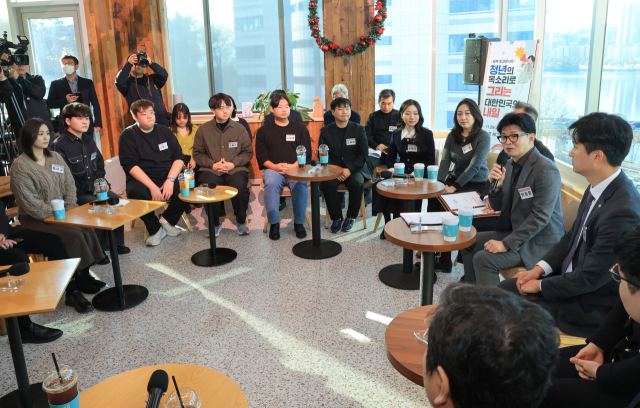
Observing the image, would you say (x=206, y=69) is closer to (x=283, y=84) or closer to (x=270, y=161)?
(x=283, y=84)

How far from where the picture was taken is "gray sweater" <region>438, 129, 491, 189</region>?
3902mm

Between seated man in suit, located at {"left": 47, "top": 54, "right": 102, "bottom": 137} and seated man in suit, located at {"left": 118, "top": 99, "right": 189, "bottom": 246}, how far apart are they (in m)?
1.64

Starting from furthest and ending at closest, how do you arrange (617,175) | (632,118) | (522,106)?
(522,106) < (632,118) < (617,175)

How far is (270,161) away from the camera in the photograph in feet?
15.9

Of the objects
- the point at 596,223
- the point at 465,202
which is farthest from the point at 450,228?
the point at 465,202

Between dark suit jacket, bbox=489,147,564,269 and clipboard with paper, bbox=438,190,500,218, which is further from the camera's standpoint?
clipboard with paper, bbox=438,190,500,218

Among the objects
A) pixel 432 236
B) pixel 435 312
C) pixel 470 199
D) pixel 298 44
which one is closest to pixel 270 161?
pixel 470 199

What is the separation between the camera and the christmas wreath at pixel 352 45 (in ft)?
20.8

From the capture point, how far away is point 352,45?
256 inches

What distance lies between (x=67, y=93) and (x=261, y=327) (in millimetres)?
4605

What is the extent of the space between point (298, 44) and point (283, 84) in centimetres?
64

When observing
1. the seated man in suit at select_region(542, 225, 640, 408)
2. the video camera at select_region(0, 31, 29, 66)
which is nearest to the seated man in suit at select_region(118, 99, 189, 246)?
the video camera at select_region(0, 31, 29, 66)

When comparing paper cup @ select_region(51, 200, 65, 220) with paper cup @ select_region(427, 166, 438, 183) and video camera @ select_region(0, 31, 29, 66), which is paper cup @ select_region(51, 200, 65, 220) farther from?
paper cup @ select_region(427, 166, 438, 183)

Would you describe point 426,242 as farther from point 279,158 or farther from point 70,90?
point 70,90
